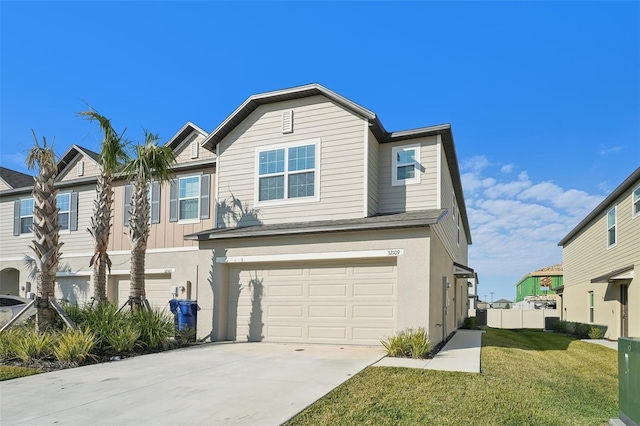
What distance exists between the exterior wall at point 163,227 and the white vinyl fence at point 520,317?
84.1 feet

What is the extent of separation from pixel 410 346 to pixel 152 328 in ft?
21.2

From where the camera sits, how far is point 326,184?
12.9 meters

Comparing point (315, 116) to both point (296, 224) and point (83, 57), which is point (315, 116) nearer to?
point (296, 224)

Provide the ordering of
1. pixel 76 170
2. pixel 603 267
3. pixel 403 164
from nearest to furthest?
1. pixel 403 164
2. pixel 76 170
3. pixel 603 267

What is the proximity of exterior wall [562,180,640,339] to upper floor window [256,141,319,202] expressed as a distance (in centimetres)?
1164

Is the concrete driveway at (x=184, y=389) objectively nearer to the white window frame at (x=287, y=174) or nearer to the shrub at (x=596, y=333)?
the white window frame at (x=287, y=174)

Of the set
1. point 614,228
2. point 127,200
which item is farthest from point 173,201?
point 614,228

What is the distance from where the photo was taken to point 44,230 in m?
10.9

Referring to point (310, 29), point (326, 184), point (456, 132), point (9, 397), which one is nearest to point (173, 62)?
point (310, 29)

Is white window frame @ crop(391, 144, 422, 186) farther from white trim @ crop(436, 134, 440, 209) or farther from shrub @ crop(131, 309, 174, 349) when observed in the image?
shrub @ crop(131, 309, 174, 349)

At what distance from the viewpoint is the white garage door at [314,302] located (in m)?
11.2

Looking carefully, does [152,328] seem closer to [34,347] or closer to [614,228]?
[34,347]

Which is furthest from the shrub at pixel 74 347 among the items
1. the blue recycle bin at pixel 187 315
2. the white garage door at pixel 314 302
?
the white garage door at pixel 314 302

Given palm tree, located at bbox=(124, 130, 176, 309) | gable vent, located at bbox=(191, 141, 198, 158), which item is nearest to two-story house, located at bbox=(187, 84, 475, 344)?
palm tree, located at bbox=(124, 130, 176, 309)
